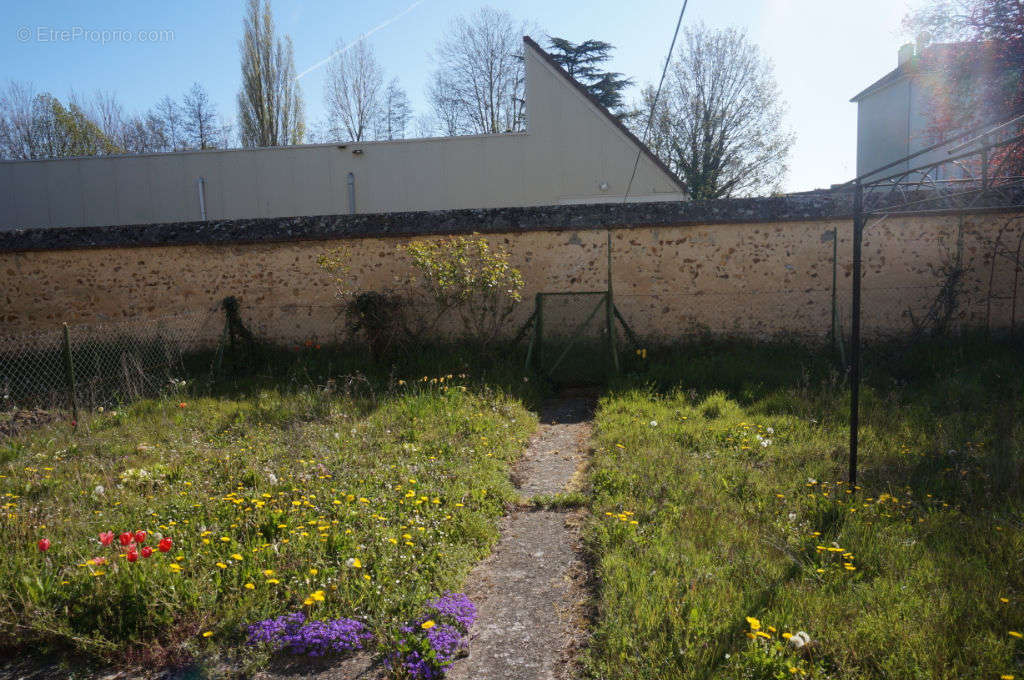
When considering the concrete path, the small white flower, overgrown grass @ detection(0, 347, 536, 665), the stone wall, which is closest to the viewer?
the small white flower

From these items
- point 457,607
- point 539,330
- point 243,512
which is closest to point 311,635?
point 457,607

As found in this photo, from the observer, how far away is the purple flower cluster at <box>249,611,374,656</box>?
279cm

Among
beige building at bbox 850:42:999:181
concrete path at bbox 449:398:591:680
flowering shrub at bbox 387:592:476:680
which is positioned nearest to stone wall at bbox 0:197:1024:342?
concrete path at bbox 449:398:591:680

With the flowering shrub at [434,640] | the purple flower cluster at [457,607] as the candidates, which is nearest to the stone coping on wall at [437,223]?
the purple flower cluster at [457,607]

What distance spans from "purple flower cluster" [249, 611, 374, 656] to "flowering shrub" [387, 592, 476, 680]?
0.22 m

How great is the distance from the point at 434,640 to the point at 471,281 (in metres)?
6.09

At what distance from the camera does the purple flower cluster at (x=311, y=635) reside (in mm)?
2791

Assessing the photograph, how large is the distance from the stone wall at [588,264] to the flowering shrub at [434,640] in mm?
5891

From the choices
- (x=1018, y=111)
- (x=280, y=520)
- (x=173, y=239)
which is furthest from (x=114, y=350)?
(x=1018, y=111)

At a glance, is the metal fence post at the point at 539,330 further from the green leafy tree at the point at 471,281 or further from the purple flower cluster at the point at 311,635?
the purple flower cluster at the point at 311,635

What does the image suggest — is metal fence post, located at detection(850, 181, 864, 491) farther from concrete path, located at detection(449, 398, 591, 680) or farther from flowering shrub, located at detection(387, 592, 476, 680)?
flowering shrub, located at detection(387, 592, 476, 680)

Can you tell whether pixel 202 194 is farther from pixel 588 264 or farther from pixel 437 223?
pixel 588 264

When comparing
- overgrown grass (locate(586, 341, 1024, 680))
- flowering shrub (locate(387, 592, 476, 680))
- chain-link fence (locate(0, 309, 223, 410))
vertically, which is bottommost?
flowering shrub (locate(387, 592, 476, 680))

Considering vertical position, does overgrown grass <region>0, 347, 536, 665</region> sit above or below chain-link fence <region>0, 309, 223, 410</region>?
below
